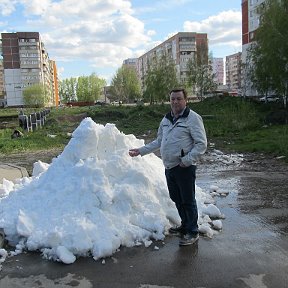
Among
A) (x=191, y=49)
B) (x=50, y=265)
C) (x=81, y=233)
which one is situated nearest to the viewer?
(x=50, y=265)

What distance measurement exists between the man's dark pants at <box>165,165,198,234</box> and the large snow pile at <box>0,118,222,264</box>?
13.9 inches

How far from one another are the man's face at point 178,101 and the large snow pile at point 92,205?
141 cm

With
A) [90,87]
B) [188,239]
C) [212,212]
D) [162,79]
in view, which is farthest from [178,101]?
[90,87]

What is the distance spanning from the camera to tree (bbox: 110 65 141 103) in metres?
93.3

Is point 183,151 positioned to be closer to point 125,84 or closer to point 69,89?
point 125,84

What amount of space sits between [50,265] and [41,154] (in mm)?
10859

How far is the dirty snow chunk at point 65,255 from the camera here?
4.40m

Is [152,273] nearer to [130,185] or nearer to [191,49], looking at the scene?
[130,185]

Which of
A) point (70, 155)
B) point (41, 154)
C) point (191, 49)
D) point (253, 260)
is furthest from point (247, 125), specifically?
point (191, 49)

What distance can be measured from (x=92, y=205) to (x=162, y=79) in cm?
4588

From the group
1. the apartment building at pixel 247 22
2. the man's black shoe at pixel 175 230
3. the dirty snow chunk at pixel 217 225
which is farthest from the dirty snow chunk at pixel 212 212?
the apartment building at pixel 247 22

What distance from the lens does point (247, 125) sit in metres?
20.3

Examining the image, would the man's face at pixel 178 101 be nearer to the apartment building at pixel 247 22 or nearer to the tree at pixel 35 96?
the apartment building at pixel 247 22

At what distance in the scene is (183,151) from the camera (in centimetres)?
469
